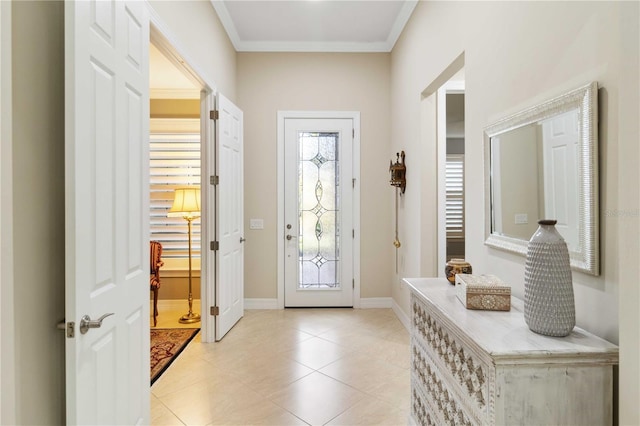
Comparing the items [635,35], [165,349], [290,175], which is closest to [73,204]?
[635,35]

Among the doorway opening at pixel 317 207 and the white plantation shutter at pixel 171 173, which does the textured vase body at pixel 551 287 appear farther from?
the white plantation shutter at pixel 171 173

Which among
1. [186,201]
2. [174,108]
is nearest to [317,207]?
[186,201]

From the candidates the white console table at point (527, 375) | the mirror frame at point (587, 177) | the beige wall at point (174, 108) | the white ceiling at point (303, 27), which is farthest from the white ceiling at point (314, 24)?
the white console table at point (527, 375)

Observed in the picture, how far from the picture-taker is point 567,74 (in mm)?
1416

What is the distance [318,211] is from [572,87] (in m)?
3.28

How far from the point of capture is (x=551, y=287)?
3.75 ft

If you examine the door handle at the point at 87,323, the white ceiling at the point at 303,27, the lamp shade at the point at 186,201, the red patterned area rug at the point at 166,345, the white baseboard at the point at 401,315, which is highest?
the white ceiling at the point at 303,27

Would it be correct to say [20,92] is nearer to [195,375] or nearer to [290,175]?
[195,375]

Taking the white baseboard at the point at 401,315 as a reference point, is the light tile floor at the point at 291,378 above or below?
below

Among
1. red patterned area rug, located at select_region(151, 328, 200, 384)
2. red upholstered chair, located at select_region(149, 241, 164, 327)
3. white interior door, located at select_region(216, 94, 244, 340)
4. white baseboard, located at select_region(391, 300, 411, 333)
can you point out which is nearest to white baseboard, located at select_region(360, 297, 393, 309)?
white baseboard, located at select_region(391, 300, 411, 333)

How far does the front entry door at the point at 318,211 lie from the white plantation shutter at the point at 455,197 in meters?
1.96

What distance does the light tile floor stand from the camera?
221 cm

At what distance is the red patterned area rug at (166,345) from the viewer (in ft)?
9.41

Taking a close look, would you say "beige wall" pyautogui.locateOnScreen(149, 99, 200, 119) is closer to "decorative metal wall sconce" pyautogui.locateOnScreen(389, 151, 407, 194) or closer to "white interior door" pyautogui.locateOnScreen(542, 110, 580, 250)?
"decorative metal wall sconce" pyautogui.locateOnScreen(389, 151, 407, 194)
